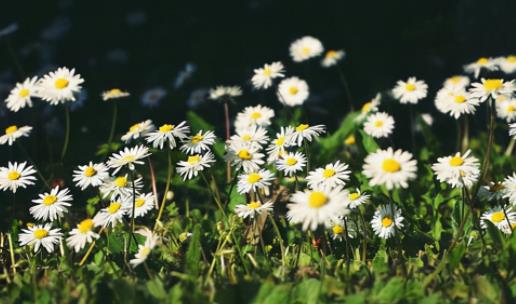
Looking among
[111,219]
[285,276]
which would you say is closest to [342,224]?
[285,276]

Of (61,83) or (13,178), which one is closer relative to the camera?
(13,178)

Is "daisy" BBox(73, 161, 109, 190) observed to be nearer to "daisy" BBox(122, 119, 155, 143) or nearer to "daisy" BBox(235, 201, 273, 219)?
"daisy" BBox(122, 119, 155, 143)

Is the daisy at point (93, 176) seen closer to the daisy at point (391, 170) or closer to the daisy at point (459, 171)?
the daisy at point (391, 170)

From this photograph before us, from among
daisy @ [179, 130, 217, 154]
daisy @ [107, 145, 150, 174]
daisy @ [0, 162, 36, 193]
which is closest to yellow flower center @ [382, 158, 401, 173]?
daisy @ [179, 130, 217, 154]

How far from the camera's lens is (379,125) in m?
3.05

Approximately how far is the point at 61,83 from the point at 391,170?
5.13ft

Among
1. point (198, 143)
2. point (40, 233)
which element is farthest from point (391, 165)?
point (40, 233)

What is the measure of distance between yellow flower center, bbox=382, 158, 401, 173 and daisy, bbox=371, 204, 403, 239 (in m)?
0.37

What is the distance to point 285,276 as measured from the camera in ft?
6.70

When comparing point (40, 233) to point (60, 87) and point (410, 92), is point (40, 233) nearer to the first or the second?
point (60, 87)

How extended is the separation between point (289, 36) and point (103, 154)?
2075 millimetres

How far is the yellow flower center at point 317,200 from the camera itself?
6.35 ft

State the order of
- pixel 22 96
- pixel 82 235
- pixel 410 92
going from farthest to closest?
pixel 410 92
pixel 22 96
pixel 82 235

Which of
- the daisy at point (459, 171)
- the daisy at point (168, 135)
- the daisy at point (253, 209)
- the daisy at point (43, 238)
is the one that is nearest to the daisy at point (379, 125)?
the daisy at point (459, 171)
